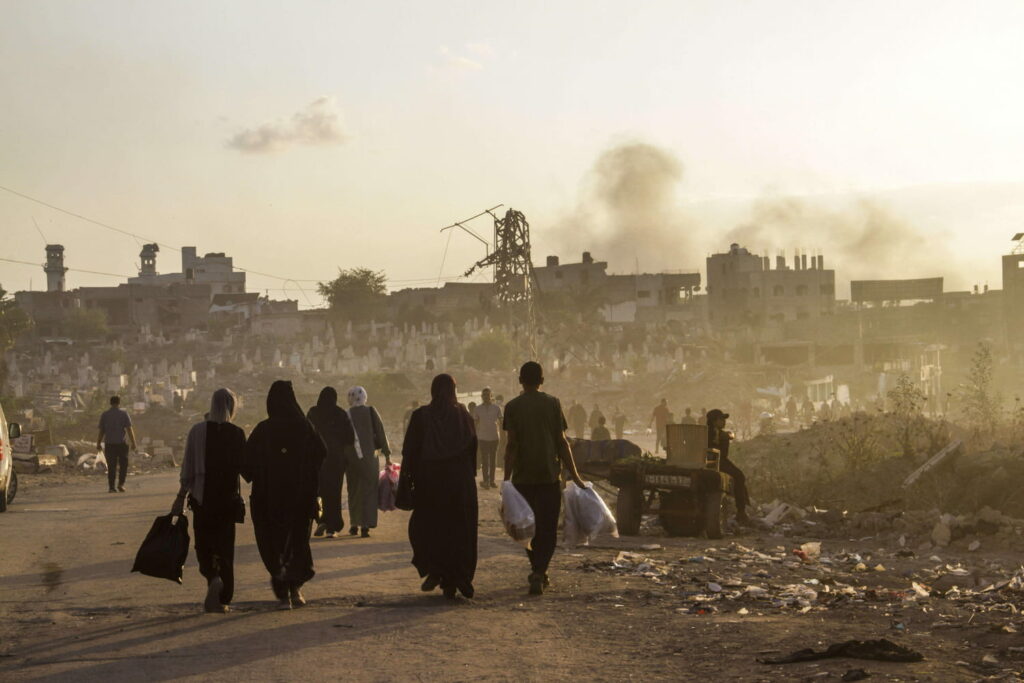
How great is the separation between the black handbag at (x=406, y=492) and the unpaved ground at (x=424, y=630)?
2.33ft

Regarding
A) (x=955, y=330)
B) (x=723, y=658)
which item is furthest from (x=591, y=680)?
(x=955, y=330)

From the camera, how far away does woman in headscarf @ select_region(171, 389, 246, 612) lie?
393 inches

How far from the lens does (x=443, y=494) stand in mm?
10438

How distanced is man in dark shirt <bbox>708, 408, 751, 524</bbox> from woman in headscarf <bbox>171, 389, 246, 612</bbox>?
7.39 m

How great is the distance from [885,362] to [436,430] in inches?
2638

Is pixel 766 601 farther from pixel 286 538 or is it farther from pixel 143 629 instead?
pixel 143 629

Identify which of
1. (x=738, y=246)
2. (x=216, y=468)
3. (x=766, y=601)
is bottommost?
(x=766, y=601)

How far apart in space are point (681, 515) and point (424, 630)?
7.66 m

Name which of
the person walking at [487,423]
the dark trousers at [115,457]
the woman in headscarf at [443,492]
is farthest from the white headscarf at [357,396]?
the dark trousers at [115,457]

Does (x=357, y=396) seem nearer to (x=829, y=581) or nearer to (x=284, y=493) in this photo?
(x=284, y=493)

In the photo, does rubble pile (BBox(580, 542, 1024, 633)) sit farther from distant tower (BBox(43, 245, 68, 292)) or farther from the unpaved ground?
distant tower (BBox(43, 245, 68, 292))

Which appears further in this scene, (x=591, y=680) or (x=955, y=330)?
(x=955, y=330)

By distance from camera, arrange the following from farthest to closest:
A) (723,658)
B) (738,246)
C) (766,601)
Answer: (738,246), (766,601), (723,658)

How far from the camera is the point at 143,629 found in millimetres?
9211
